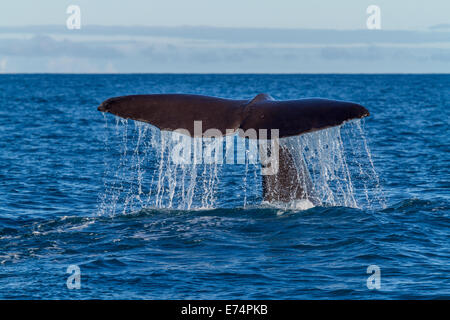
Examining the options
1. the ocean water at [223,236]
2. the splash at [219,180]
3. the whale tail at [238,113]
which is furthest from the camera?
the splash at [219,180]

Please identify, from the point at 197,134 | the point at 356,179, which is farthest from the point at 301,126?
the point at 356,179

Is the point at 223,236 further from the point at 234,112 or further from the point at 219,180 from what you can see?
the point at 219,180

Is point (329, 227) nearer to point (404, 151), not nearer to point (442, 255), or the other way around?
point (442, 255)

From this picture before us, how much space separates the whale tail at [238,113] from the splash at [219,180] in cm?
26

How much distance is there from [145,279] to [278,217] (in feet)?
9.33

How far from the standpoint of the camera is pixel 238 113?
27.7ft

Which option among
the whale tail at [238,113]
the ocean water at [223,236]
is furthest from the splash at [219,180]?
the whale tail at [238,113]

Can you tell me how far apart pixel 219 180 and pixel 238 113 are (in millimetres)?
7910

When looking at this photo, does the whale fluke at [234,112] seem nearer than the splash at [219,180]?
Yes

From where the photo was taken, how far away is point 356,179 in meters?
16.3

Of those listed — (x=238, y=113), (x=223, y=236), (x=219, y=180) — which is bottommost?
(x=219, y=180)

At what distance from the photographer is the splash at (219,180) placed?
9.80 metres

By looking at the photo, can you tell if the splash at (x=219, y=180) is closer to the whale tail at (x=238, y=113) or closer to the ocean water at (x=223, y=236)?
the ocean water at (x=223, y=236)

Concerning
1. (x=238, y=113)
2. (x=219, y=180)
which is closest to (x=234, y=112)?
(x=238, y=113)
